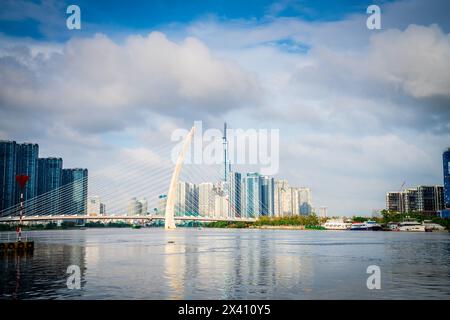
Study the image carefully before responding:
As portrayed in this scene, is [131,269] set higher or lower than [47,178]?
lower

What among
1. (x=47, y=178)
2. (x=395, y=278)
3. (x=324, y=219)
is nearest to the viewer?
(x=395, y=278)

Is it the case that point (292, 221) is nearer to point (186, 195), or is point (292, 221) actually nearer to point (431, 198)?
point (186, 195)

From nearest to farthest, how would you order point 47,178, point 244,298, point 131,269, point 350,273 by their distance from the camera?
point 244,298 → point 350,273 → point 131,269 → point 47,178

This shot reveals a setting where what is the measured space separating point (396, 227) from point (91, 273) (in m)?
120

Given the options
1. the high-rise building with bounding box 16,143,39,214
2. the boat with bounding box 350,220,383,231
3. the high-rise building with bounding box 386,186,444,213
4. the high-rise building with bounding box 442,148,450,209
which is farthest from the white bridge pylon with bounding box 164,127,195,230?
the high-rise building with bounding box 386,186,444,213

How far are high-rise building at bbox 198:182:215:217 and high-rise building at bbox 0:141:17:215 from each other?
70929 mm

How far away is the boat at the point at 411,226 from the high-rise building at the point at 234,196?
62.4 meters

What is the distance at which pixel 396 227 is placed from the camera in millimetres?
128000

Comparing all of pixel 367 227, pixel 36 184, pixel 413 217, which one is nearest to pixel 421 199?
pixel 413 217

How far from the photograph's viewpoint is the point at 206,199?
183750mm

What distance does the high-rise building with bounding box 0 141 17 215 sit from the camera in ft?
418

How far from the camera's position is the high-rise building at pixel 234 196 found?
16824 cm
